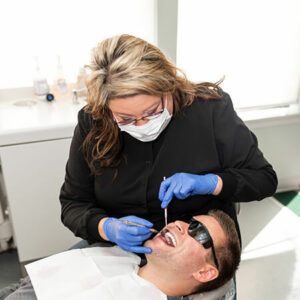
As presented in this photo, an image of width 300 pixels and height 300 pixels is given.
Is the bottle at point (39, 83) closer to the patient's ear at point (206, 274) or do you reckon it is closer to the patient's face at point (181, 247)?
the patient's face at point (181, 247)

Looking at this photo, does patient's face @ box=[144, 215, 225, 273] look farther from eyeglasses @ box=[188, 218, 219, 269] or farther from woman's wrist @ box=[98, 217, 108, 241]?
woman's wrist @ box=[98, 217, 108, 241]

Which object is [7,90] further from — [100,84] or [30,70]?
[100,84]

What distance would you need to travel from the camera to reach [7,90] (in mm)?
1968

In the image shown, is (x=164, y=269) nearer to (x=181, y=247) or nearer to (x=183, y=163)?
(x=181, y=247)

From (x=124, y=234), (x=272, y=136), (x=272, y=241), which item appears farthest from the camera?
(x=272, y=136)

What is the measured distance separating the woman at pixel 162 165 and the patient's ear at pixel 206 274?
0.19m

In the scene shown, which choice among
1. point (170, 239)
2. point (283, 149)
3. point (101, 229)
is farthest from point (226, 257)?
point (283, 149)

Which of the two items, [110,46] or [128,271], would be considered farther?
[128,271]

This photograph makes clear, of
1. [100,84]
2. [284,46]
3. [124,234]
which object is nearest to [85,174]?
[124,234]

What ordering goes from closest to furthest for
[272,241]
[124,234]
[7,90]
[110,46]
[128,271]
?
[110,46]
[124,234]
[128,271]
[7,90]
[272,241]

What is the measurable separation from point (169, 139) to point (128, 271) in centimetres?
49

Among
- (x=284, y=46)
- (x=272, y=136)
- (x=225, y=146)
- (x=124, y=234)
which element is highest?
(x=284, y=46)

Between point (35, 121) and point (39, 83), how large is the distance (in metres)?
0.36

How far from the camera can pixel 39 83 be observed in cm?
193
